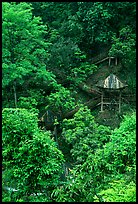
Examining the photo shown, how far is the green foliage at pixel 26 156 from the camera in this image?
705 centimetres

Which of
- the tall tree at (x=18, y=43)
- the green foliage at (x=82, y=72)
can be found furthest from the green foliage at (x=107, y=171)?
the green foliage at (x=82, y=72)

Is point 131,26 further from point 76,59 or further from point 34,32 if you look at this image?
point 34,32

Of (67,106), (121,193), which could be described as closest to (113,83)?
(67,106)

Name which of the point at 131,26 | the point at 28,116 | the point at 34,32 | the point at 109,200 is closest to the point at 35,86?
the point at 34,32

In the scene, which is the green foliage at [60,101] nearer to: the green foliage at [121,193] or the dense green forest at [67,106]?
the dense green forest at [67,106]

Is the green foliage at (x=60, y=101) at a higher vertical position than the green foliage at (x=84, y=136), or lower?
higher

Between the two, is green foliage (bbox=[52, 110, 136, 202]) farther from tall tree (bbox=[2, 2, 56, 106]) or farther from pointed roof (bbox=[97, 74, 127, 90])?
pointed roof (bbox=[97, 74, 127, 90])

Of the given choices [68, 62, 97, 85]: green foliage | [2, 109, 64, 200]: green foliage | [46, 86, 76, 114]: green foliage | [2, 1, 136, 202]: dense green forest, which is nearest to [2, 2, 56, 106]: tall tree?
[2, 1, 136, 202]: dense green forest

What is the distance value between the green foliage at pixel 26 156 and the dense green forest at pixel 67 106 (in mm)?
23

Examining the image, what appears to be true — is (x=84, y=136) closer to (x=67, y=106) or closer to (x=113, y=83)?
(x=67, y=106)

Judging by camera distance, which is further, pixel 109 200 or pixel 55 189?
pixel 55 189

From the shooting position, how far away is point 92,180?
7.56m

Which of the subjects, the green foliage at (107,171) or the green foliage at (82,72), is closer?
the green foliage at (107,171)

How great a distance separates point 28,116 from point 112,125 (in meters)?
7.14
